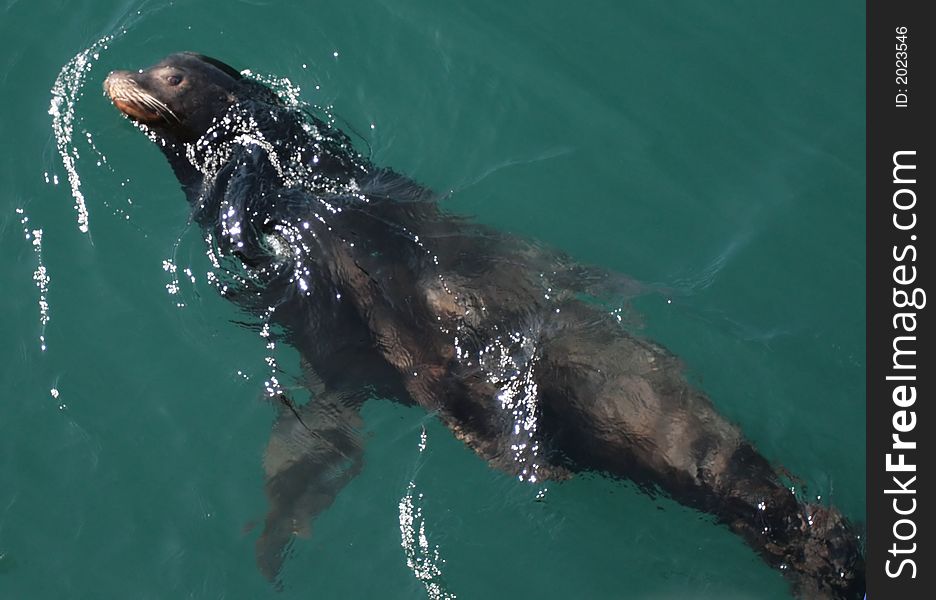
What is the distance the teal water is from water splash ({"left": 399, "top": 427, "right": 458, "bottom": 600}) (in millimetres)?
52

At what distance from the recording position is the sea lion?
929cm

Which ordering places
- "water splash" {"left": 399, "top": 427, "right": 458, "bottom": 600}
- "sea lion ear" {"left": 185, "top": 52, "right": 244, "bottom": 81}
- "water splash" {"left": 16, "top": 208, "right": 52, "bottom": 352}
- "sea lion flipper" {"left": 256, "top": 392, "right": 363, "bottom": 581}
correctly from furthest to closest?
1. "water splash" {"left": 16, "top": 208, "right": 52, "bottom": 352}
2. "sea lion ear" {"left": 185, "top": 52, "right": 244, "bottom": 81}
3. "sea lion flipper" {"left": 256, "top": 392, "right": 363, "bottom": 581}
4. "water splash" {"left": 399, "top": 427, "right": 458, "bottom": 600}

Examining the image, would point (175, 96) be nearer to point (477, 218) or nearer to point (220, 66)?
point (220, 66)

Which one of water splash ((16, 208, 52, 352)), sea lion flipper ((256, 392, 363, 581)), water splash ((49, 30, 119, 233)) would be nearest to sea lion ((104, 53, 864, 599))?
sea lion flipper ((256, 392, 363, 581))

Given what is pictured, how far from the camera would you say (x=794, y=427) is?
9.89 meters

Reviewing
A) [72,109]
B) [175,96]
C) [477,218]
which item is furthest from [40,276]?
[477,218]

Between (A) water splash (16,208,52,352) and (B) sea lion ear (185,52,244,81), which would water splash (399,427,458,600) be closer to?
(A) water splash (16,208,52,352)

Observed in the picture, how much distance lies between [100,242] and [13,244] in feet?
3.41

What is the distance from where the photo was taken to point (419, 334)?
10.0 m

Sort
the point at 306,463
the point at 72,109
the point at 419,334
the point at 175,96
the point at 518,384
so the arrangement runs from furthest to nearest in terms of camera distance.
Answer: the point at 72,109
the point at 175,96
the point at 306,463
the point at 419,334
the point at 518,384

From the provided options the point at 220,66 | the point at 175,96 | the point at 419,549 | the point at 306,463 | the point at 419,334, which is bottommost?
the point at 419,549

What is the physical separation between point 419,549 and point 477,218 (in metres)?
3.53

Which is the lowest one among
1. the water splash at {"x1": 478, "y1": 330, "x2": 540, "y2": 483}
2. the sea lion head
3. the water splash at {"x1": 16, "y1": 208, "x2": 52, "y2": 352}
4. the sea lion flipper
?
the sea lion flipper
